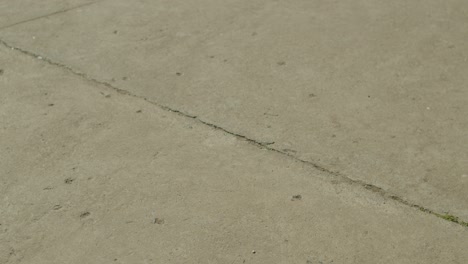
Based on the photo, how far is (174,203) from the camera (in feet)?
11.2

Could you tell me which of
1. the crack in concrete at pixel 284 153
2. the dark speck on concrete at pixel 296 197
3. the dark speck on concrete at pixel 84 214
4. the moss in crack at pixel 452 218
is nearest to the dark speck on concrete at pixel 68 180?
the dark speck on concrete at pixel 84 214

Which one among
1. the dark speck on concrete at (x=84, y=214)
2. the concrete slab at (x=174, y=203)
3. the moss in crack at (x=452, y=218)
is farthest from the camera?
the dark speck on concrete at (x=84, y=214)

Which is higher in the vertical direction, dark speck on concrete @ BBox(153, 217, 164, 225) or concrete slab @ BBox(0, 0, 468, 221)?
dark speck on concrete @ BBox(153, 217, 164, 225)

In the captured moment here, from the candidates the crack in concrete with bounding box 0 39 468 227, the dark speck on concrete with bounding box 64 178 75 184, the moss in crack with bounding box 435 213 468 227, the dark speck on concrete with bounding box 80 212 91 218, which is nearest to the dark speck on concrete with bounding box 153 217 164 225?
the dark speck on concrete with bounding box 80 212 91 218

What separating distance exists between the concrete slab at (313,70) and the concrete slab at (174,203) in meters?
0.19

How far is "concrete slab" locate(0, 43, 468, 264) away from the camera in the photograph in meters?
3.11

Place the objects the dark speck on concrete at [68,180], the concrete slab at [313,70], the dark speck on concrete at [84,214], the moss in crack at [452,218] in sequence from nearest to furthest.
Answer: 1. the moss in crack at [452,218]
2. the dark speck on concrete at [84,214]
3. the dark speck on concrete at [68,180]
4. the concrete slab at [313,70]

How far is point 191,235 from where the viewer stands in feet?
10.5

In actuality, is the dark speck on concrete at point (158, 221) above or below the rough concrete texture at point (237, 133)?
above

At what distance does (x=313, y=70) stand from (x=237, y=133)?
37.2 inches

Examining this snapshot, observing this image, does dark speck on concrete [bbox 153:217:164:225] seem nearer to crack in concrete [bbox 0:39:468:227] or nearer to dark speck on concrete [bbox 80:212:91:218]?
dark speck on concrete [bbox 80:212:91:218]

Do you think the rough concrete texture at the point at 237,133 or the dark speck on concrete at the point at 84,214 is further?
the dark speck on concrete at the point at 84,214

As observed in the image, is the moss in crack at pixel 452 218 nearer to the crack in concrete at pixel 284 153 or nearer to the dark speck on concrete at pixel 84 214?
the crack in concrete at pixel 284 153

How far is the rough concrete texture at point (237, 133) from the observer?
3193 mm
